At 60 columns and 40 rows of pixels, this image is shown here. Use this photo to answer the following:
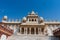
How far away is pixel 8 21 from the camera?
1550 inches

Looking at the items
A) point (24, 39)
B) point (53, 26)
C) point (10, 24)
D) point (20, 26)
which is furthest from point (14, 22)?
point (24, 39)

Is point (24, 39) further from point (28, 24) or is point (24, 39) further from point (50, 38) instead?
point (28, 24)

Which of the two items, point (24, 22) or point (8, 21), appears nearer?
point (24, 22)

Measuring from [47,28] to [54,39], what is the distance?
1810 centimetres

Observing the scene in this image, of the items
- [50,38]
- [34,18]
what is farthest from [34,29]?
[50,38]

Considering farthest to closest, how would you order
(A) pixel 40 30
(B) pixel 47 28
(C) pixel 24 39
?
1. (B) pixel 47 28
2. (A) pixel 40 30
3. (C) pixel 24 39

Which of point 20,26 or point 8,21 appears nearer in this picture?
point 20,26

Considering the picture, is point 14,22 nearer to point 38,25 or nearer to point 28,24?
point 28,24

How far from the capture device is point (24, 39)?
63.2 feet

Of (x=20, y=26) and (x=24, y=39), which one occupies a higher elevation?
(x=20, y=26)

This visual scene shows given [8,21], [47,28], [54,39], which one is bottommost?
[54,39]

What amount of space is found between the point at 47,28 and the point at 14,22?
38.6 ft

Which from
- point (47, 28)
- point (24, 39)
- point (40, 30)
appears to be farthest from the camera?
point (47, 28)

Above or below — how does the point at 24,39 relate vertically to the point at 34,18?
below
